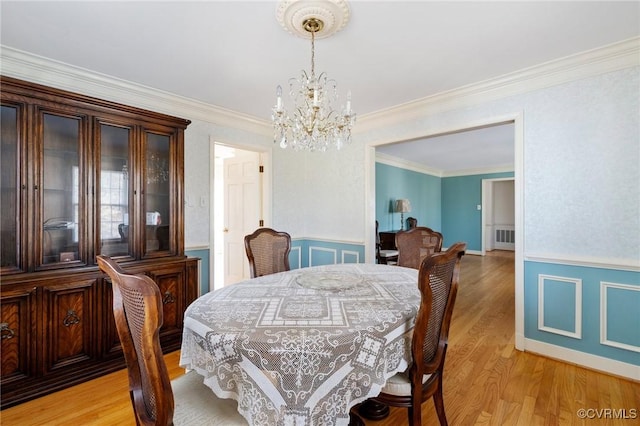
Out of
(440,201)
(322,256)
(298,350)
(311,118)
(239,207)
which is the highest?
(311,118)

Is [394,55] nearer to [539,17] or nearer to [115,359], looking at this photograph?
[539,17]

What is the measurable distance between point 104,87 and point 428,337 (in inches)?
126

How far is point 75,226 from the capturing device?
7.14 ft

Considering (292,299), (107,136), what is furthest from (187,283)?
(292,299)

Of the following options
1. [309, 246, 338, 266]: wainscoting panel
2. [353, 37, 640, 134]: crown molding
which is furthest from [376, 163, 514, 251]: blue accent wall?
[353, 37, 640, 134]: crown molding

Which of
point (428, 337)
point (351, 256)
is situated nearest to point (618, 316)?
point (428, 337)

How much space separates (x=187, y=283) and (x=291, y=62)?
2101 mm

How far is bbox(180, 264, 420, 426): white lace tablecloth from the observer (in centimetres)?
100

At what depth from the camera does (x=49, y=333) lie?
1977 mm

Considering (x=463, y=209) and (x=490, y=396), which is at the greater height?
(x=463, y=209)

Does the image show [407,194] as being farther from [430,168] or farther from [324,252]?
[324,252]

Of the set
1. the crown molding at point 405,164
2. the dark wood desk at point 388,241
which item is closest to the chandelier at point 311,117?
the dark wood desk at point 388,241

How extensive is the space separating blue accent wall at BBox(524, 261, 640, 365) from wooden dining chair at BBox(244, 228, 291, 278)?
2.16 m

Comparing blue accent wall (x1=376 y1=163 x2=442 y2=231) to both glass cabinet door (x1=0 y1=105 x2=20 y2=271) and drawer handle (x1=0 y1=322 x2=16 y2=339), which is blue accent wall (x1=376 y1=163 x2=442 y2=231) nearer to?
glass cabinet door (x1=0 y1=105 x2=20 y2=271)
